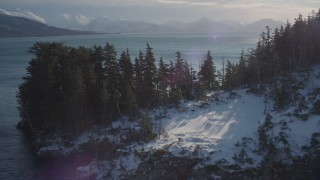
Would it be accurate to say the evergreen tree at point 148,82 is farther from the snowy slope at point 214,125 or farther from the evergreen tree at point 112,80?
the evergreen tree at point 112,80

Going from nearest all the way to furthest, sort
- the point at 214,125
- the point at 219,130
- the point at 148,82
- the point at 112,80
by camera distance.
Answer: the point at 219,130 < the point at 214,125 < the point at 112,80 < the point at 148,82

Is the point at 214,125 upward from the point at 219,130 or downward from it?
upward

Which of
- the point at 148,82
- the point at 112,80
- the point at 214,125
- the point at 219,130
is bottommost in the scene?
the point at 219,130

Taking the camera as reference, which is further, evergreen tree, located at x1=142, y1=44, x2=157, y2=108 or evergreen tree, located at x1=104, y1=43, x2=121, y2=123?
evergreen tree, located at x1=142, y1=44, x2=157, y2=108

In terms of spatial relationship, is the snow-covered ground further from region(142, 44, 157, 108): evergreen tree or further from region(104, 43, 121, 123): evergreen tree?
region(142, 44, 157, 108): evergreen tree

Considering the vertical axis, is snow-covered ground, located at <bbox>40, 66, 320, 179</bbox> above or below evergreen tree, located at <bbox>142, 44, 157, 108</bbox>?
below

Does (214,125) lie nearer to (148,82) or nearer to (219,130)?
(219,130)

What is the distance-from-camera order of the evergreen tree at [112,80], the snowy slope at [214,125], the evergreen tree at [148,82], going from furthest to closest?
1. the evergreen tree at [148,82]
2. the evergreen tree at [112,80]
3. the snowy slope at [214,125]

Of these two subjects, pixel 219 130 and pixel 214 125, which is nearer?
pixel 219 130

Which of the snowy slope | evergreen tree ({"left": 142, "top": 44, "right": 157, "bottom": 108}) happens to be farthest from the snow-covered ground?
evergreen tree ({"left": 142, "top": 44, "right": 157, "bottom": 108})

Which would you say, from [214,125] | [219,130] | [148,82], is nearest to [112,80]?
[148,82]

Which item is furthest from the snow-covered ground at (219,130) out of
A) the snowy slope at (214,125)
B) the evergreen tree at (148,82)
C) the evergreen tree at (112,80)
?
the evergreen tree at (148,82)

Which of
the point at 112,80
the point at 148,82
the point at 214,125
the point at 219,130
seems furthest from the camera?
the point at 148,82
